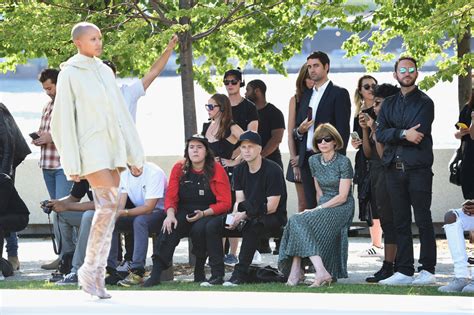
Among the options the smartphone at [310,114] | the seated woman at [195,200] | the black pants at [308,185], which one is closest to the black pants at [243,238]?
the seated woman at [195,200]

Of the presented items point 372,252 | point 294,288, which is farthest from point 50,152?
point 372,252

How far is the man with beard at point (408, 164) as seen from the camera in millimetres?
11461

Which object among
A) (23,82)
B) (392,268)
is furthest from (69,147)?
(23,82)

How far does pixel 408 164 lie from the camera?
1147cm

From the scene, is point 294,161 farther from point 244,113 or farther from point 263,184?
point 244,113

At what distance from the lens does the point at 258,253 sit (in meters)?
13.8

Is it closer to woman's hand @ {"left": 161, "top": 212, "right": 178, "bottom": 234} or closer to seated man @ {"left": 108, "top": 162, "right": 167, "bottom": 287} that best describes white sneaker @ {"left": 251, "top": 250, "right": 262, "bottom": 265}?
seated man @ {"left": 108, "top": 162, "right": 167, "bottom": 287}

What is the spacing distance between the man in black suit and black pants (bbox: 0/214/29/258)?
10.5ft

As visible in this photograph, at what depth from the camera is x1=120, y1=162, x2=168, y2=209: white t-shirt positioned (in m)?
12.5

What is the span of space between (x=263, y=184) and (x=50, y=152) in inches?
117

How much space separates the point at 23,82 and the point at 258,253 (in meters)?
34.8

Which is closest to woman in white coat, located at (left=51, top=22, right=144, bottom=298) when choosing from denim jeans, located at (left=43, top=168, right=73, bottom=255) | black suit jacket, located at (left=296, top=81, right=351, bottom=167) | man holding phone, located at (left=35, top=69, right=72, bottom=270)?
black suit jacket, located at (left=296, top=81, right=351, bottom=167)

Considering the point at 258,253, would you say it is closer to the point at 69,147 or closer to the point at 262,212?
the point at 262,212

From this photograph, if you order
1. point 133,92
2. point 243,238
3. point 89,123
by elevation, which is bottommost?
point 243,238
